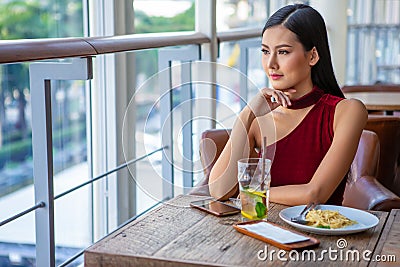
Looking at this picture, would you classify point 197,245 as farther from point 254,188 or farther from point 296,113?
point 296,113

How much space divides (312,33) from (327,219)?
0.61m

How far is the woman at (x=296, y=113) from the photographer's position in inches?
74.2

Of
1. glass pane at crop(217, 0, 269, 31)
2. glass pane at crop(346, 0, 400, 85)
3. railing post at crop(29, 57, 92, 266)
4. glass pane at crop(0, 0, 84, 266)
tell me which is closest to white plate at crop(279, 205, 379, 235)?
railing post at crop(29, 57, 92, 266)

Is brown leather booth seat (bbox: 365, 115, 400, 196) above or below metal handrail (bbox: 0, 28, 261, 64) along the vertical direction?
below

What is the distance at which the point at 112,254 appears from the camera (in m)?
1.37

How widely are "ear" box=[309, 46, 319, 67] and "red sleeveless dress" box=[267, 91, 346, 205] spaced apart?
10 centimetres

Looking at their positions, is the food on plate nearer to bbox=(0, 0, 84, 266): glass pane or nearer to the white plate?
the white plate

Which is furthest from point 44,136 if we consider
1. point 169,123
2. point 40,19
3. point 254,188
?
point 40,19

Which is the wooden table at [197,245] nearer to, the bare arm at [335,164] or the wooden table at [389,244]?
the wooden table at [389,244]

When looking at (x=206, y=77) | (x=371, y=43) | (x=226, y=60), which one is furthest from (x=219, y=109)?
(x=371, y=43)

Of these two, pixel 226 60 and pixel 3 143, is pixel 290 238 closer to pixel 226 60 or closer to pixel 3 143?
pixel 3 143

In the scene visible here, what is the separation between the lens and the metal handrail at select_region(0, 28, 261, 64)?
5.12ft

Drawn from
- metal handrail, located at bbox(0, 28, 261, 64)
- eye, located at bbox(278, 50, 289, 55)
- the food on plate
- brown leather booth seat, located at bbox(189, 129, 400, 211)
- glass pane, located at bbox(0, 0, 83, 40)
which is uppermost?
glass pane, located at bbox(0, 0, 83, 40)

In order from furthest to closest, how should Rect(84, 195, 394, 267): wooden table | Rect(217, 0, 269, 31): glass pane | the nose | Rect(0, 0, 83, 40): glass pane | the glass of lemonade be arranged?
Rect(217, 0, 269, 31): glass pane
Rect(0, 0, 83, 40): glass pane
the nose
the glass of lemonade
Rect(84, 195, 394, 267): wooden table
